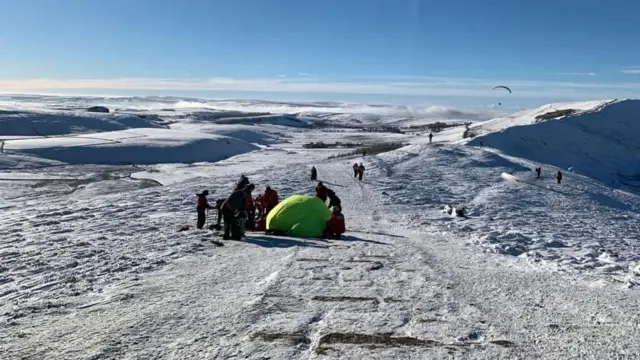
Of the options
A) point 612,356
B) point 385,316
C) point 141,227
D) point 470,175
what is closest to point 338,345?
point 385,316

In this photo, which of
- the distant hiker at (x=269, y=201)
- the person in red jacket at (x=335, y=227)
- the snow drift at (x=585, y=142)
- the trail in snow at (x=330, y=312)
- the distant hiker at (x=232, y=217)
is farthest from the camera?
the snow drift at (x=585, y=142)

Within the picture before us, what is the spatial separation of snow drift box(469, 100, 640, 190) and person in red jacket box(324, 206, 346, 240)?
130 ft

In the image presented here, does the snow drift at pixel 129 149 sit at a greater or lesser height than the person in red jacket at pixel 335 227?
lesser

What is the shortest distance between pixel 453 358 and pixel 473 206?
1807 cm

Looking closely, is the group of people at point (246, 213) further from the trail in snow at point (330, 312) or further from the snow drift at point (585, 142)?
the snow drift at point (585, 142)

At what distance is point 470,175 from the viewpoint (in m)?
35.6

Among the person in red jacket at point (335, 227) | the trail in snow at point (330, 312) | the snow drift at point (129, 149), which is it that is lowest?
the snow drift at point (129, 149)

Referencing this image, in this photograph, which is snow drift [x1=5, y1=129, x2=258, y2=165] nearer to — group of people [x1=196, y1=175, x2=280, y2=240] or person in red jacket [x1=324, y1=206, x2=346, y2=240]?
group of people [x1=196, y1=175, x2=280, y2=240]

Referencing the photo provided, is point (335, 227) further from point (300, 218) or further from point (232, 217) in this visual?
point (232, 217)

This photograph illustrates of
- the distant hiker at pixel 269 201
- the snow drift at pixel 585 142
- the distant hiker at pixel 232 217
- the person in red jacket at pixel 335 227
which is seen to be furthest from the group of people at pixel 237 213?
the snow drift at pixel 585 142

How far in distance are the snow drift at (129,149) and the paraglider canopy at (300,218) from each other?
38.7 metres

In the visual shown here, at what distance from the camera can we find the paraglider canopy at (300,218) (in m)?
14.9

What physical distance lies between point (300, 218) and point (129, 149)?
4381cm

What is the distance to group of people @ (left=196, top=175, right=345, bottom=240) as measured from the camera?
46.1ft
